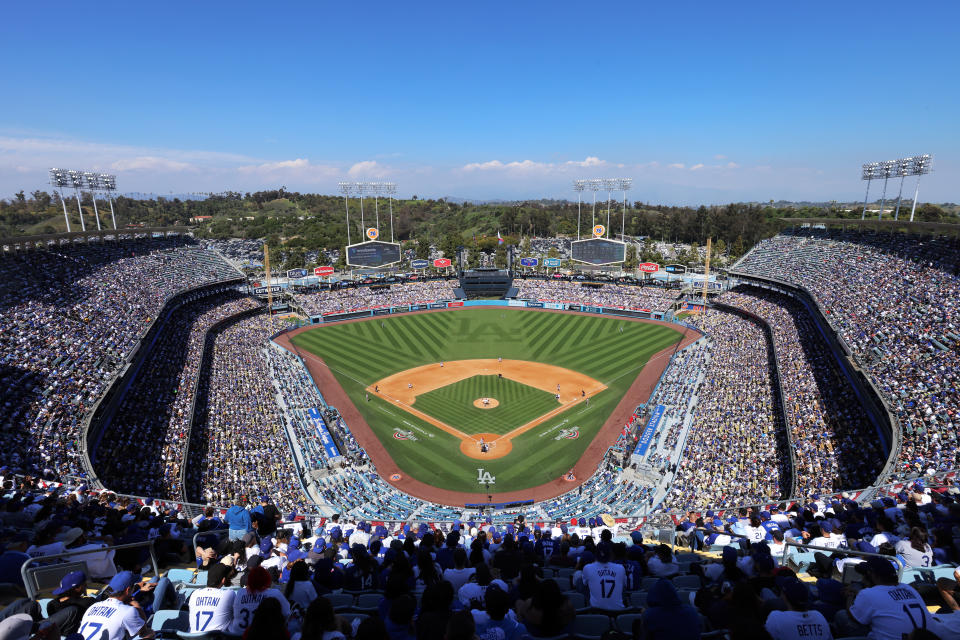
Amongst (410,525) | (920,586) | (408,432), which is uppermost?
(920,586)

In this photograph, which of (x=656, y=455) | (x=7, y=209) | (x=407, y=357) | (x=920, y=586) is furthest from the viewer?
(x=7, y=209)

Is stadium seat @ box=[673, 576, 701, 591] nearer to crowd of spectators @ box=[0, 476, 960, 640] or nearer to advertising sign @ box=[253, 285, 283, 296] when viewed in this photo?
crowd of spectators @ box=[0, 476, 960, 640]

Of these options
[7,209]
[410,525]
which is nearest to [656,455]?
[410,525]

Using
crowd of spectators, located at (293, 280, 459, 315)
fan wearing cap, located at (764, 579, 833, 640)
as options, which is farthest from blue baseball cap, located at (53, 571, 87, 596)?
crowd of spectators, located at (293, 280, 459, 315)

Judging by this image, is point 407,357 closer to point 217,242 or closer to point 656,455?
point 656,455

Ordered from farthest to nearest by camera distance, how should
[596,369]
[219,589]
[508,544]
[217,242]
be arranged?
[217,242] → [596,369] → [508,544] → [219,589]

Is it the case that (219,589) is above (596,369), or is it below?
above

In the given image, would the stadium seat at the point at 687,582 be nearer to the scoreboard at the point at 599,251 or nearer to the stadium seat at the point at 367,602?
the stadium seat at the point at 367,602
